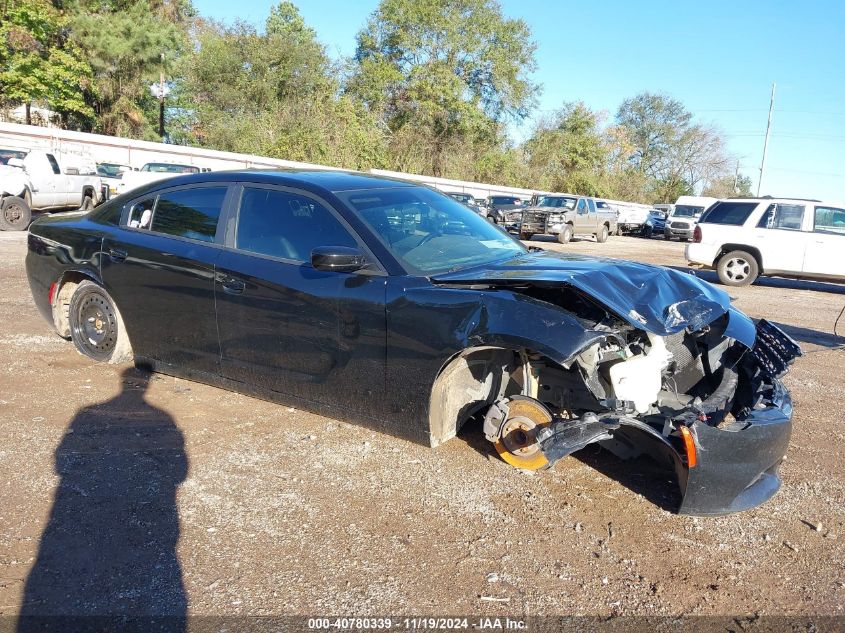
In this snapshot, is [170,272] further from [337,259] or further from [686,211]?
[686,211]

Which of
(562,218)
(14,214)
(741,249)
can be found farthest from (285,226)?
(562,218)

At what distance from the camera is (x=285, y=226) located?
4211 mm

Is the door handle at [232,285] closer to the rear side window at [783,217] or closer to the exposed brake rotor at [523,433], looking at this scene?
the exposed brake rotor at [523,433]

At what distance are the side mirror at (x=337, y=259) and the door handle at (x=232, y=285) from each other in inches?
25.8

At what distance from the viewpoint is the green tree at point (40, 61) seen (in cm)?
3359

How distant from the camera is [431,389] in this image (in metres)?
3.54

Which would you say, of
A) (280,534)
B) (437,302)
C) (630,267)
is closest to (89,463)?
(280,534)

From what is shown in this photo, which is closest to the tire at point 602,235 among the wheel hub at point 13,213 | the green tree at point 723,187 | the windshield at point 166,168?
the windshield at point 166,168

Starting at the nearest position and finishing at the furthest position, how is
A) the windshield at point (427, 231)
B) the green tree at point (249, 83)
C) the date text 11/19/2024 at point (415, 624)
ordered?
1. the date text 11/19/2024 at point (415, 624)
2. the windshield at point (427, 231)
3. the green tree at point (249, 83)

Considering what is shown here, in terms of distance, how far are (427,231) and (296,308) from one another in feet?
3.21

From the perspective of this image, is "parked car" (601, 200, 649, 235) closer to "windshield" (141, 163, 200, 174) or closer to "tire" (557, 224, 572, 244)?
"tire" (557, 224, 572, 244)

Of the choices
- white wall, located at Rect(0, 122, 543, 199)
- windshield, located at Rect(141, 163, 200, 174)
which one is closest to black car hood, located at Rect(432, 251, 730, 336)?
windshield, located at Rect(141, 163, 200, 174)

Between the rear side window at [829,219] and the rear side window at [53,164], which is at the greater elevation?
the rear side window at [53,164]

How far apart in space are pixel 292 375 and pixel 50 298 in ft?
9.16
